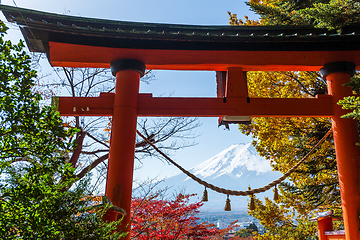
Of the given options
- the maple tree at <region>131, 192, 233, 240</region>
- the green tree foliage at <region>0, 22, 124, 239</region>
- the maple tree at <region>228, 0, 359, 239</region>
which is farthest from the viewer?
the maple tree at <region>228, 0, 359, 239</region>

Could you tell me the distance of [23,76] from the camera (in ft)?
4.98

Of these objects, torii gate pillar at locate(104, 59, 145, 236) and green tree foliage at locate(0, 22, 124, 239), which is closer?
green tree foliage at locate(0, 22, 124, 239)

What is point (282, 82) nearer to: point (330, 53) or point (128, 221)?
point (330, 53)

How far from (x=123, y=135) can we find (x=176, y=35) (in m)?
1.52

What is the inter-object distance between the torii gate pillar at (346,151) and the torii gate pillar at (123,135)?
8.86ft

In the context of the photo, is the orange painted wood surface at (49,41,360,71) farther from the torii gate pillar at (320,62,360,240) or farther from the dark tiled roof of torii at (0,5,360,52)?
the torii gate pillar at (320,62,360,240)

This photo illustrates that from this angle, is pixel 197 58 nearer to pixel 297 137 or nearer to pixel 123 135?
pixel 123 135

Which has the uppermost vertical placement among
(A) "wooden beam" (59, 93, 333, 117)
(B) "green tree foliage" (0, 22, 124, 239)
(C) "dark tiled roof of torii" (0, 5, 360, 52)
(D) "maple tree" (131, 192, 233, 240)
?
(C) "dark tiled roof of torii" (0, 5, 360, 52)

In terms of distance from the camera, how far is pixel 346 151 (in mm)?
3650

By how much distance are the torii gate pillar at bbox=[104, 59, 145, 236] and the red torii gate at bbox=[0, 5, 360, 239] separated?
0.04 ft

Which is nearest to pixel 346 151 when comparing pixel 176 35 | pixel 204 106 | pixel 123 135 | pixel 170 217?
pixel 204 106

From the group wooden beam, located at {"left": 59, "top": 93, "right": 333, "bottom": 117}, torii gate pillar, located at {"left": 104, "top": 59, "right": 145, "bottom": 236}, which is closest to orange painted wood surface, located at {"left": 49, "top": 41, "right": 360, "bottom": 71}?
torii gate pillar, located at {"left": 104, "top": 59, "right": 145, "bottom": 236}

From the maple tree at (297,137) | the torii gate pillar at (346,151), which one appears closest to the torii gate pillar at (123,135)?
the torii gate pillar at (346,151)

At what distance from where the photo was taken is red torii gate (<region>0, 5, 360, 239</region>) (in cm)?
353
